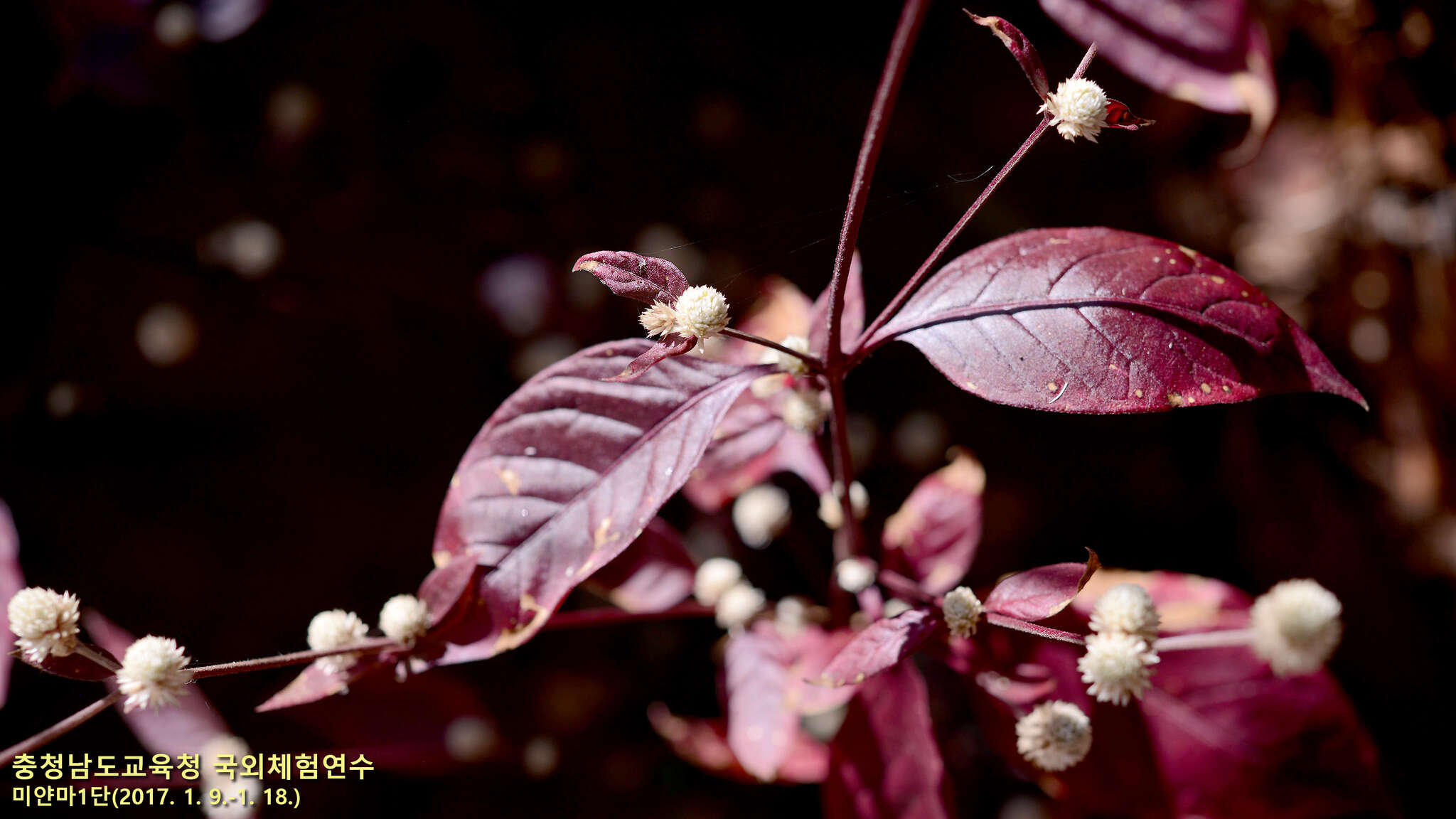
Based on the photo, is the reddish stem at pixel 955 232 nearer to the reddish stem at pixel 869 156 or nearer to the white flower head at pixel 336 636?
the reddish stem at pixel 869 156

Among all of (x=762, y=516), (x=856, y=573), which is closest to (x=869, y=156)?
(x=856, y=573)

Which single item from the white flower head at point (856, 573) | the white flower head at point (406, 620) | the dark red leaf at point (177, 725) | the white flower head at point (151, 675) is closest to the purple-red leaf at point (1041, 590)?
the white flower head at point (856, 573)

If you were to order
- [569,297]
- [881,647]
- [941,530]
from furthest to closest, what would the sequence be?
1. [569,297]
2. [941,530]
3. [881,647]

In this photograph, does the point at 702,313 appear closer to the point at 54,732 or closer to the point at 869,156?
the point at 869,156

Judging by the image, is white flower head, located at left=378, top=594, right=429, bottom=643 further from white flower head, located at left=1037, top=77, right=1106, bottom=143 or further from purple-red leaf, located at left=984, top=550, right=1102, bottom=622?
white flower head, located at left=1037, top=77, right=1106, bottom=143

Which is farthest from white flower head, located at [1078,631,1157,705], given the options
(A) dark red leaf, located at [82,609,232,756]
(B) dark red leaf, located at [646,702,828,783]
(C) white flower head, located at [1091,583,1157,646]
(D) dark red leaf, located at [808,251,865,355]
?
(A) dark red leaf, located at [82,609,232,756]

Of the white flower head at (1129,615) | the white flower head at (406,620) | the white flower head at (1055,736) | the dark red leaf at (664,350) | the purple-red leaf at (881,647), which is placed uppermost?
the dark red leaf at (664,350)

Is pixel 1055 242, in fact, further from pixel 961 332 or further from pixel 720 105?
pixel 720 105
